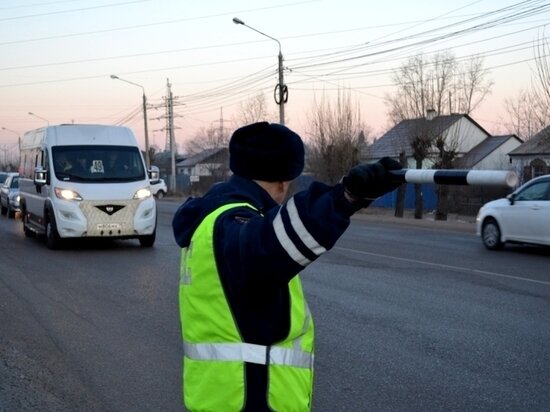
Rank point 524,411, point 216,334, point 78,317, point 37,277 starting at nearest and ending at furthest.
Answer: point 216,334 → point 524,411 → point 78,317 → point 37,277

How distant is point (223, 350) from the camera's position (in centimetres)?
212

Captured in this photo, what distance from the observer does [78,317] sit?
8016 millimetres

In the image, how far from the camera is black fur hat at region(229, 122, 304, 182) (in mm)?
2240

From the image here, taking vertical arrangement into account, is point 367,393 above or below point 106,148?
below

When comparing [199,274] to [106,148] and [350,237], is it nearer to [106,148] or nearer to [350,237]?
[106,148]

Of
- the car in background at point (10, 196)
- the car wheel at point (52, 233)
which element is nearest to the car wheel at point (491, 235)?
the car wheel at point (52, 233)

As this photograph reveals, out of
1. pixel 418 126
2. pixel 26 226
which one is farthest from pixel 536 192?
pixel 418 126

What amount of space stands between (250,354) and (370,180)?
679 millimetres

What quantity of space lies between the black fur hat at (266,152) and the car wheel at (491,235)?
13673mm

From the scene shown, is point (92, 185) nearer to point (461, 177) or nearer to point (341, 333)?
point (341, 333)

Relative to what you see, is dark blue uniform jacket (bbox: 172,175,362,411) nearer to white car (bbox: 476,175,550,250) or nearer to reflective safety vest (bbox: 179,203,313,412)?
reflective safety vest (bbox: 179,203,313,412)

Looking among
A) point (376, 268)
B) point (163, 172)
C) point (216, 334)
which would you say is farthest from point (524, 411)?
point (163, 172)

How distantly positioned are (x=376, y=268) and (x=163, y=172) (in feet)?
245

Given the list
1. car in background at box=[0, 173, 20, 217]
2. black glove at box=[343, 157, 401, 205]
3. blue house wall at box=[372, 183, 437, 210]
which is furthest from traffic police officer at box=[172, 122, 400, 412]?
blue house wall at box=[372, 183, 437, 210]
